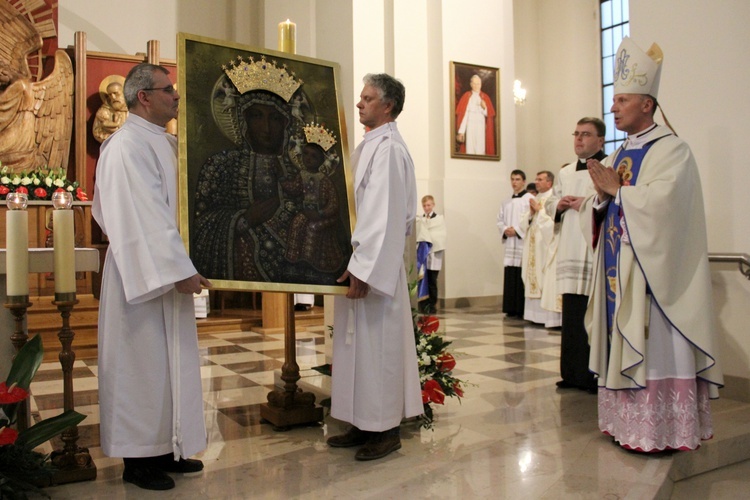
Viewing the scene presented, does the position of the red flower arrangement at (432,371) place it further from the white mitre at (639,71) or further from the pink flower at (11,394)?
the pink flower at (11,394)

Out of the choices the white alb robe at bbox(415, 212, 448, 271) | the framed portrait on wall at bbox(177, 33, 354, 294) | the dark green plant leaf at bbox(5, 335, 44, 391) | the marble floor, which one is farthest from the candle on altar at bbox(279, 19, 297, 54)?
the white alb robe at bbox(415, 212, 448, 271)

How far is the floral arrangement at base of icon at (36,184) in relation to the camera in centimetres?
756

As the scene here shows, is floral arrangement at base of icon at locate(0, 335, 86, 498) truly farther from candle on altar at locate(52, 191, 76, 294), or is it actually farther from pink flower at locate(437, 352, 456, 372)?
pink flower at locate(437, 352, 456, 372)

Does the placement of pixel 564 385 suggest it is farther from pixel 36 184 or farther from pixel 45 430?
pixel 36 184

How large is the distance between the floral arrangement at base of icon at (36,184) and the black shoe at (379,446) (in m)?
5.60

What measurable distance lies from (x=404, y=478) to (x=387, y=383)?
478 millimetres

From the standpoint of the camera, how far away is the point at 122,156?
9.53ft

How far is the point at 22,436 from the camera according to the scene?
2754mm

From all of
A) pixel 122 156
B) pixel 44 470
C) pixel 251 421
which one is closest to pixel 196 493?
pixel 44 470

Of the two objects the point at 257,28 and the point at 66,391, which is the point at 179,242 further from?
the point at 257,28

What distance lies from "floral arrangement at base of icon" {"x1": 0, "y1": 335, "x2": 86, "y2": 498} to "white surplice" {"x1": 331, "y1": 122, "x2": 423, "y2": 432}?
127 cm

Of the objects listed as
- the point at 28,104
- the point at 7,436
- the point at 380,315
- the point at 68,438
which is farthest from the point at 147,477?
the point at 28,104

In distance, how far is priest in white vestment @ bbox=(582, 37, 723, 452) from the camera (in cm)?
332

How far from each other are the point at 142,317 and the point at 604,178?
94.6 inches
